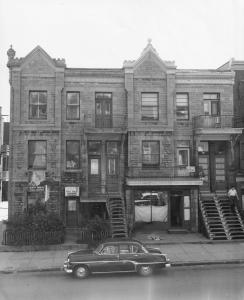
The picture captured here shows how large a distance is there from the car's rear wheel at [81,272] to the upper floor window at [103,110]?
12345 millimetres

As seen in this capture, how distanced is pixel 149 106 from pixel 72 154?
19.8 feet

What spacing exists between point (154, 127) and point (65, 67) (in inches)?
278

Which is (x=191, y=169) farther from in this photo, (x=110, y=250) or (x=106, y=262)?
(x=106, y=262)

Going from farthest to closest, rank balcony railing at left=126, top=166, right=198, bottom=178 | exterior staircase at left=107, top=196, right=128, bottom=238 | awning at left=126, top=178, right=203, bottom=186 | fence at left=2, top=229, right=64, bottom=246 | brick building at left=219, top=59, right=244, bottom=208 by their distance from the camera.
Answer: brick building at left=219, top=59, right=244, bottom=208
balcony railing at left=126, top=166, right=198, bottom=178
awning at left=126, top=178, right=203, bottom=186
exterior staircase at left=107, top=196, right=128, bottom=238
fence at left=2, top=229, right=64, bottom=246

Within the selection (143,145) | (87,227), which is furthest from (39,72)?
(87,227)

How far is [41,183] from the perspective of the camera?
26125 millimetres

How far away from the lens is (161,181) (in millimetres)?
25328

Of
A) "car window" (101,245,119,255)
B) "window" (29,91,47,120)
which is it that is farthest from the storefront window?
"car window" (101,245,119,255)

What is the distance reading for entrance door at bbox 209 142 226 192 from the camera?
27.8m

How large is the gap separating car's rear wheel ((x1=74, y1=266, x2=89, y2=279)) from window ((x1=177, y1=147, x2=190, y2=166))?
12618mm

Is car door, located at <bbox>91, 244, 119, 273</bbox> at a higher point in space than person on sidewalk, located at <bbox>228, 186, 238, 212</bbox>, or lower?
lower

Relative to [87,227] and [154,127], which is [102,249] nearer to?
[87,227]

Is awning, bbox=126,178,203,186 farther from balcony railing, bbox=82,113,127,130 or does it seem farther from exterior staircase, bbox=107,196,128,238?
balcony railing, bbox=82,113,127,130

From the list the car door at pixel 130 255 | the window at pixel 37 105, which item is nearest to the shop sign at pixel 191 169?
the window at pixel 37 105
